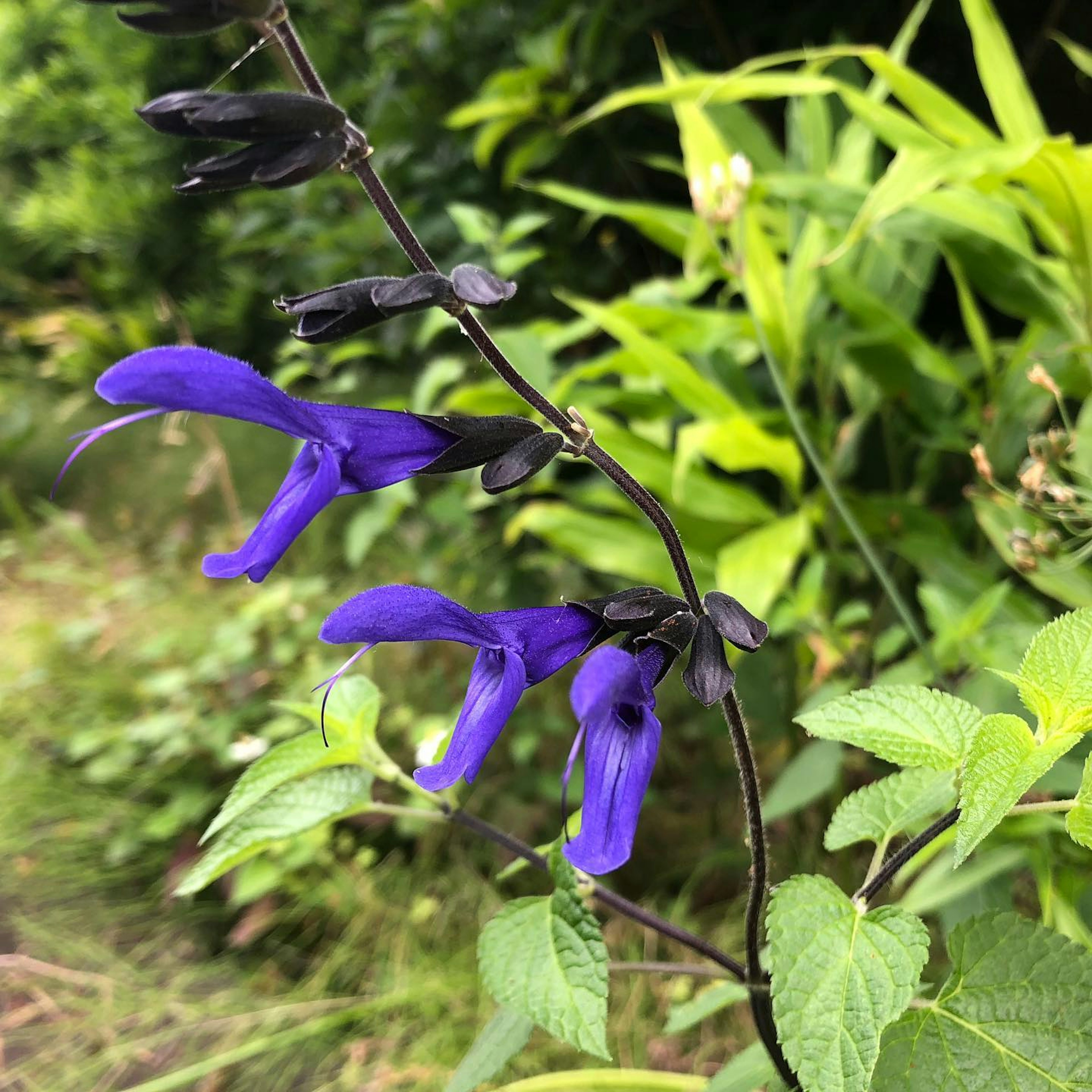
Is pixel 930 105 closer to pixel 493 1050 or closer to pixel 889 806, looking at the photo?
pixel 889 806

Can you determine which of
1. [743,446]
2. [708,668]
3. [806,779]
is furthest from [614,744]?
[743,446]

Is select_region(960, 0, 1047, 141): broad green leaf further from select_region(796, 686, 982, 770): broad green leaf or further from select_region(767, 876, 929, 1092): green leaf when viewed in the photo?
select_region(767, 876, 929, 1092): green leaf

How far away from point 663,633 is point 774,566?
0.66 meters

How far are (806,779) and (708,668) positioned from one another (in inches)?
23.8

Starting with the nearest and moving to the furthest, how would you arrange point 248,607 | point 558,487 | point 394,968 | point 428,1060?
point 428,1060, point 394,968, point 558,487, point 248,607

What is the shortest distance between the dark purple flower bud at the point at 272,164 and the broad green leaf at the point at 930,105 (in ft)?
2.80

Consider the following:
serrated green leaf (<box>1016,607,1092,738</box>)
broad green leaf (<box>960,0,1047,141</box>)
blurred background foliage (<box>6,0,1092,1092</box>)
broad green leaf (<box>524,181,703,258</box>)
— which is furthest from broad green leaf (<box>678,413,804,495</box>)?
serrated green leaf (<box>1016,607,1092,738</box>)

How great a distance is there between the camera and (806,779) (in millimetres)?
870

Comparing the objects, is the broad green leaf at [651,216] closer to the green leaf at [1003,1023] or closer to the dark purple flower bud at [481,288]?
the dark purple flower bud at [481,288]

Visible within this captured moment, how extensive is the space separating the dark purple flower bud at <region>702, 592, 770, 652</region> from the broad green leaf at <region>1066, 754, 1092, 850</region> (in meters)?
0.14

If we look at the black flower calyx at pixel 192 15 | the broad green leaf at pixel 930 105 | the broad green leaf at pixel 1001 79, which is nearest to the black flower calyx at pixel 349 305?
the black flower calyx at pixel 192 15

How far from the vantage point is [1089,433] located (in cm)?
89

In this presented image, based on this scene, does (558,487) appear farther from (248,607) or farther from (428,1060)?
(428,1060)

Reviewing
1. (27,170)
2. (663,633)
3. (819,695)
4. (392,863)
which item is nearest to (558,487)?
(819,695)
